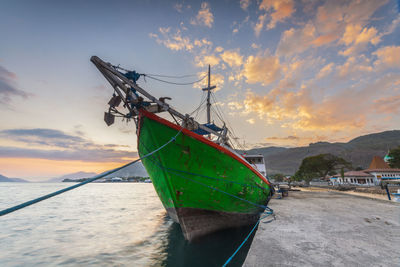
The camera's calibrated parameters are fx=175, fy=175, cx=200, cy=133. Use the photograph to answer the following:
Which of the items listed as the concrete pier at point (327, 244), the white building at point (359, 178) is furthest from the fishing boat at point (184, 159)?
the white building at point (359, 178)

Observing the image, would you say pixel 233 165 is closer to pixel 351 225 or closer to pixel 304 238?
pixel 304 238

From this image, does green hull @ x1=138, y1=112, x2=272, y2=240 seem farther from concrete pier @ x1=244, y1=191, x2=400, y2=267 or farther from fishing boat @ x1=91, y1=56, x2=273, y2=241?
concrete pier @ x1=244, y1=191, x2=400, y2=267

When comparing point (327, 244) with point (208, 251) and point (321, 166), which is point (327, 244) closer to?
point (208, 251)

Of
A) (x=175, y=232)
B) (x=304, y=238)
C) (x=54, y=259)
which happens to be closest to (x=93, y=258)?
(x=54, y=259)

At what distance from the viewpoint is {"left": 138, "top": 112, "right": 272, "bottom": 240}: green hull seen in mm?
5812

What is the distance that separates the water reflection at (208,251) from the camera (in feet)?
18.9

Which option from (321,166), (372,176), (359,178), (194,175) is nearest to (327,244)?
(194,175)

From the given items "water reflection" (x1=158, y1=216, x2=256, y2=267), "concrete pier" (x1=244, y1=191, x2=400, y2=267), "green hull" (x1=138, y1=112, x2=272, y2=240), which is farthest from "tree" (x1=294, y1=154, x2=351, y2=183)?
"green hull" (x1=138, y1=112, x2=272, y2=240)

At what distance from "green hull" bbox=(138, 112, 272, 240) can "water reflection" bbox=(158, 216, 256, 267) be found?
421 mm

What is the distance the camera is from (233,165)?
22.6ft

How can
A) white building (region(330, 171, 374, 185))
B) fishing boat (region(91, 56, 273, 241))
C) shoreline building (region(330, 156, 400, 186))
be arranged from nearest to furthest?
1. fishing boat (region(91, 56, 273, 241))
2. shoreline building (region(330, 156, 400, 186))
3. white building (region(330, 171, 374, 185))

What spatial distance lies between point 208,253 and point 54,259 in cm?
606

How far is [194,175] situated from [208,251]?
111 inches

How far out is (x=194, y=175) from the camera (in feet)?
19.8
